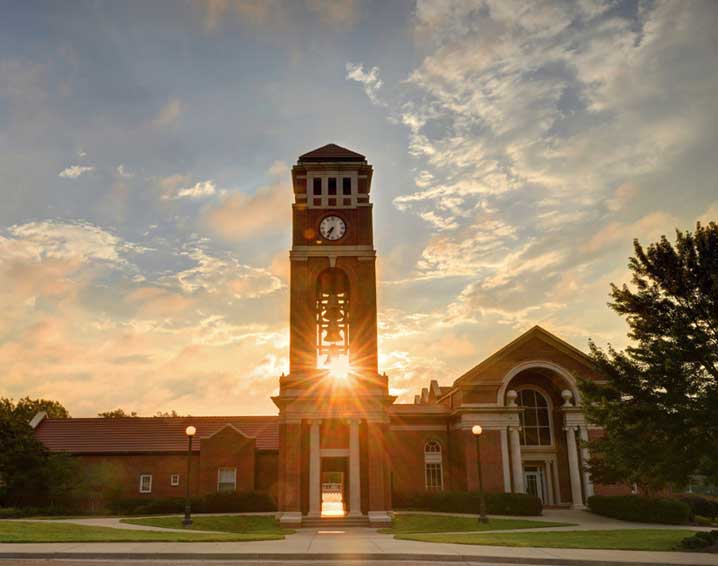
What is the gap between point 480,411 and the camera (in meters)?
40.7

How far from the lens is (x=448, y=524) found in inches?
1164

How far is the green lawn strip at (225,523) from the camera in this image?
28.0 metres

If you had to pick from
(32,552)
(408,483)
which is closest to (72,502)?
(408,483)

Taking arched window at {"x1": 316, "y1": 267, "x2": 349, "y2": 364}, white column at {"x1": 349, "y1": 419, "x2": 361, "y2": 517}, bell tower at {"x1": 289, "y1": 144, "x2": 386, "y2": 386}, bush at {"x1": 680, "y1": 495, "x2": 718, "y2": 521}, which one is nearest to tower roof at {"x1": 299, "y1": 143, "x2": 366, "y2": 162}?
bell tower at {"x1": 289, "y1": 144, "x2": 386, "y2": 386}

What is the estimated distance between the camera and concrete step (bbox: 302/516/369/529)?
2931cm

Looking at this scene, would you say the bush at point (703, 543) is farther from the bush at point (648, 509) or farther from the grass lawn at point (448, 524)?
the bush at point (648, 509)

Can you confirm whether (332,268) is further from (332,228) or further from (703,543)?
(703,543)

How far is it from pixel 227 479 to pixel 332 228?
20470 mm

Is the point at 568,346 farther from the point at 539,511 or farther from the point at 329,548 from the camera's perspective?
the point at 329,548

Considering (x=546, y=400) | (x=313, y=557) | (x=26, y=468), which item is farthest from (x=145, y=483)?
(x=313, y=557)

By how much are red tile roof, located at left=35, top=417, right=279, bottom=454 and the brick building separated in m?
0.11

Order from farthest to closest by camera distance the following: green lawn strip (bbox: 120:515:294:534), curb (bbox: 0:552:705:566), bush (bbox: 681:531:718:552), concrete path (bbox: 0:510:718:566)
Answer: green lawn strip (bbox: 120:515:294:534) < bush (bbox: 681:531:718:552) < concrete path (bbox: 0:510:718:566) < curb (bbox: 0:552:705:566)

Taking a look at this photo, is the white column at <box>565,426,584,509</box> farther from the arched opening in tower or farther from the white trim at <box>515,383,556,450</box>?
the arched opening in tower

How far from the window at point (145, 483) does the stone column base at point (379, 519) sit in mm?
22101
